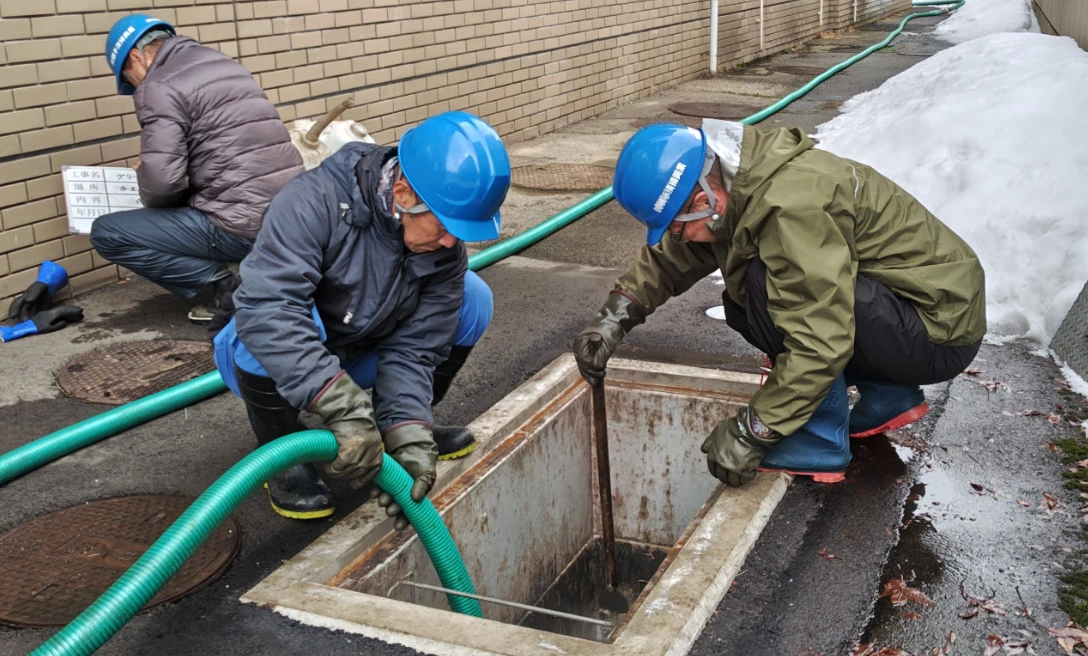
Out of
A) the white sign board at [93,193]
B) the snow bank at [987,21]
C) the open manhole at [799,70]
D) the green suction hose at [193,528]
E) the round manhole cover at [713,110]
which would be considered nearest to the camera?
the green suction hose at [193,528]

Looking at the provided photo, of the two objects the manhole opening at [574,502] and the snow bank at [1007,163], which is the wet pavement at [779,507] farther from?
the snow bank at [1007,163]

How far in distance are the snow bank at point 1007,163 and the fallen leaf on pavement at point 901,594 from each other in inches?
88.1

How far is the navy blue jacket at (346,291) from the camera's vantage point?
272 centimetres

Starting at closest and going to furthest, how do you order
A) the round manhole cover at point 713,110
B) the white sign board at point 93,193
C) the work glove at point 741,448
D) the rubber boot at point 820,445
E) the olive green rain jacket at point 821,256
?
the olive green rain jacket at point 821,256 < the work glove at point 741,448 < the rubber boot at point 820,445 < the white sign board at point 93,193 < the round manhole cover at point 713,110

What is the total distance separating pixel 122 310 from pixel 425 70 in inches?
139

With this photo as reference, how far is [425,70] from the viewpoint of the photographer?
307 inches

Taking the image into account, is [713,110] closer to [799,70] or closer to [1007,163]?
[799,70]

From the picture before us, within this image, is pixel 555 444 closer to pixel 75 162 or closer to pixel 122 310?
pixel 122 310

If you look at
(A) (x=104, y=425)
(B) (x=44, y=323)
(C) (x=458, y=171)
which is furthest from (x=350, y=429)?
(B) (x=44, y=323)

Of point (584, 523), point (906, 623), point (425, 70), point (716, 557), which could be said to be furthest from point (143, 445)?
point (425, 70)

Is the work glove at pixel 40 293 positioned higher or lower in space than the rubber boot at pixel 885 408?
higher

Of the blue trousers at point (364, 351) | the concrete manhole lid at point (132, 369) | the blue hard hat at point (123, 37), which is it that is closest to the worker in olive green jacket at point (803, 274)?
the blue trousers at point (364, 351)

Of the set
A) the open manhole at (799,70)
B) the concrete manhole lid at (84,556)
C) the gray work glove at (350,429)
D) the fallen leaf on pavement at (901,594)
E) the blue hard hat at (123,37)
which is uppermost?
the blue hard hat at (123,37)

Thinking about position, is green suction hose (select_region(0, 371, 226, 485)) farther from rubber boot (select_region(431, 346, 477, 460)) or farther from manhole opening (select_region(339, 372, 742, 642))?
manhole opening (select_region(339, 372, 742, 642))
